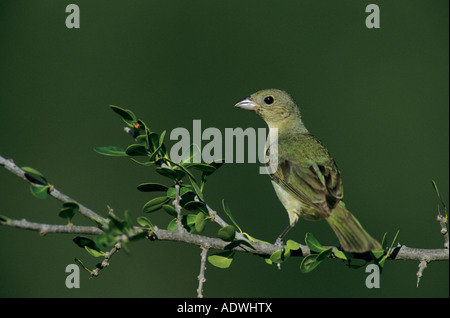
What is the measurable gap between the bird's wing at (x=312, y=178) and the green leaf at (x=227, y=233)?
1.02 m

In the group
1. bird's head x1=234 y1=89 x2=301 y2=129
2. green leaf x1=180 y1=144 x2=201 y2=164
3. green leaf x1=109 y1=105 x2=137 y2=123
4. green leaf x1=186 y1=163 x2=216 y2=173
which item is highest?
bird's head x1=234 y1=89 x2=301 y2=129

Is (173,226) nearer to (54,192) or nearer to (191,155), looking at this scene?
(191,155)

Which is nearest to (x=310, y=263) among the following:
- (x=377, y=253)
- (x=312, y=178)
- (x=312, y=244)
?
(x=312, y=244)

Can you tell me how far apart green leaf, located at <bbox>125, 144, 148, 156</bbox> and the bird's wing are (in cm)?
131

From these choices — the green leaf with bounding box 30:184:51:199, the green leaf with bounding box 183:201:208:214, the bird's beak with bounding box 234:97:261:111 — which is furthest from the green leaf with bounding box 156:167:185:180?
the bird's beak with bounding box 234:97:261:111

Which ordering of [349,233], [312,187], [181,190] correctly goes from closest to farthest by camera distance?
[181,190] < [349,233] < [312,187]

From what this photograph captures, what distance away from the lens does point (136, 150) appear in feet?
6.91

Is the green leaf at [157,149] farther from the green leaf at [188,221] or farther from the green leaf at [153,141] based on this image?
the green leaf at [188,221]

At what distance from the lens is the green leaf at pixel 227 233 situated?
6.83 ft

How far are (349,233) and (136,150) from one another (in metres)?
1.26

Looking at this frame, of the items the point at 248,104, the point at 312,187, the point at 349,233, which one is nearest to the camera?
the point at 349,233

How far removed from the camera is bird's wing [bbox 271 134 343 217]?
3.13 metres

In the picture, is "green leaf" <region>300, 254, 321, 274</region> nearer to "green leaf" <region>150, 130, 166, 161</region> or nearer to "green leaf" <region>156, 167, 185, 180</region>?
"green leaf" <region>156, 167, 185, 180</region>

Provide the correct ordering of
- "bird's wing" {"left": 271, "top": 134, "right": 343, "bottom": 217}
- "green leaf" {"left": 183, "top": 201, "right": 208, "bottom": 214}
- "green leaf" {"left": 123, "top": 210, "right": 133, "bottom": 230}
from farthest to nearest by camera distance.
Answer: "bird's wing" {"left": 271, "top": 134, "right": 343, "bottom": 217}
"green leaf" {"left": 183, "top": 201, "right": 208, "bottom": 214}
"green leaf" {"left": 123, "top": 210, "right": 133, "bottom": 230}
